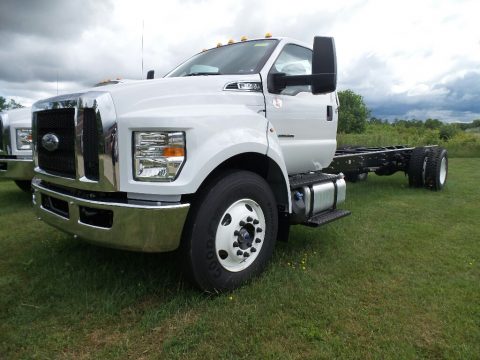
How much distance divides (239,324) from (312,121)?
7.65 feet

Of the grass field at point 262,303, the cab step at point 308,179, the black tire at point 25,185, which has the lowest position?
the grass field at point 262,303

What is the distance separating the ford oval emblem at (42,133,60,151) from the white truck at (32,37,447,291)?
0.01 metres

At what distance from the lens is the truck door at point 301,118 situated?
3.65 meters

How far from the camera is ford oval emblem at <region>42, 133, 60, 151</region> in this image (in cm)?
292

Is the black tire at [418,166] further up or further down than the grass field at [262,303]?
further up

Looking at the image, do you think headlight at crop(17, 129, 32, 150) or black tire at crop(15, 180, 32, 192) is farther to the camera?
black tire at crop(15, 180, 32, 192)

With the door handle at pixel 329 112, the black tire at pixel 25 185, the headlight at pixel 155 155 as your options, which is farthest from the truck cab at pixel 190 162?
the black tire at pixel 25 185

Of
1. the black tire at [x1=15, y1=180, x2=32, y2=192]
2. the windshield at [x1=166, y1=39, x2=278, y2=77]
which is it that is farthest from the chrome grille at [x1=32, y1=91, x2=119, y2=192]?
the black tire at [x1=15, y1=180, x2=32, y2=192]

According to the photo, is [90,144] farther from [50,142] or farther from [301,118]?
[301,118]

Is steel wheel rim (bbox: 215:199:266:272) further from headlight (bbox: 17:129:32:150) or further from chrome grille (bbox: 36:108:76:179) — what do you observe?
headlight (bbox: 17:129:32:150)

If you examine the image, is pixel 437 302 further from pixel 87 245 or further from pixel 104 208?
pixel 87 245

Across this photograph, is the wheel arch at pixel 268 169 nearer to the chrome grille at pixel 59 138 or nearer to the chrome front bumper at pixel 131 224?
the chrome front bumper at pixel 131 224

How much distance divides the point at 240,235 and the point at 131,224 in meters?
0.87

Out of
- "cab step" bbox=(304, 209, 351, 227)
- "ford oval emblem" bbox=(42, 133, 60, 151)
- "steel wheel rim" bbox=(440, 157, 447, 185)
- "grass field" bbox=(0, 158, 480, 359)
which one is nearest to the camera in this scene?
"grass field" bbox=(0, 158, 480, 359)
